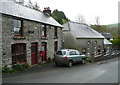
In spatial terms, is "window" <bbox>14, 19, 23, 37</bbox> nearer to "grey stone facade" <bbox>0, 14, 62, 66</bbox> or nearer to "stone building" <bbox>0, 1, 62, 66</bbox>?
"stone building" <bbox>0, 1, 62, 66</bbox>

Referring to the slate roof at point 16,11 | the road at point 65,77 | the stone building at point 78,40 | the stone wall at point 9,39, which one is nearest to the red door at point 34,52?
the stone wall at point 9,39

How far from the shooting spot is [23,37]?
43.2 ft

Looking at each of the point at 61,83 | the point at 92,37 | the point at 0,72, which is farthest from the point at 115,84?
the point at 92,37

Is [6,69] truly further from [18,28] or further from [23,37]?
[18,28]

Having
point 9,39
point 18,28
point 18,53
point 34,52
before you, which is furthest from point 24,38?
point 34,52

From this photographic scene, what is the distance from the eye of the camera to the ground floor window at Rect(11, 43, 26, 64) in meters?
12.5

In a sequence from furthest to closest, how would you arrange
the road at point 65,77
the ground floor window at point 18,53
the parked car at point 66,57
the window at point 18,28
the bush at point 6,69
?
the parked car at point 66,57
the window at point 18,28
the ground floor window at point 18,53
the bush at point 6,69
the road at point 65,77

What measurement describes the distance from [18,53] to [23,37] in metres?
1.52

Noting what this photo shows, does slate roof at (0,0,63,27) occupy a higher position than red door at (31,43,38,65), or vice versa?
slate roof at (0,0,63,27)

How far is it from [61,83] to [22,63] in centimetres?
576

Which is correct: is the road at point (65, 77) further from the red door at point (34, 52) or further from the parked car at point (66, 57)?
the red door at point (34, 52)

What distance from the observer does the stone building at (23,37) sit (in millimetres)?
11419

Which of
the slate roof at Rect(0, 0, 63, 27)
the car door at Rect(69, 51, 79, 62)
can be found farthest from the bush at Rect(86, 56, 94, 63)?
the slate roof at Rect(0, 0, 63, 27)

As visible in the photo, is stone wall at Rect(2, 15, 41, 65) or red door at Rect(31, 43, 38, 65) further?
red door at Rect(31, 43, 38, 65)
